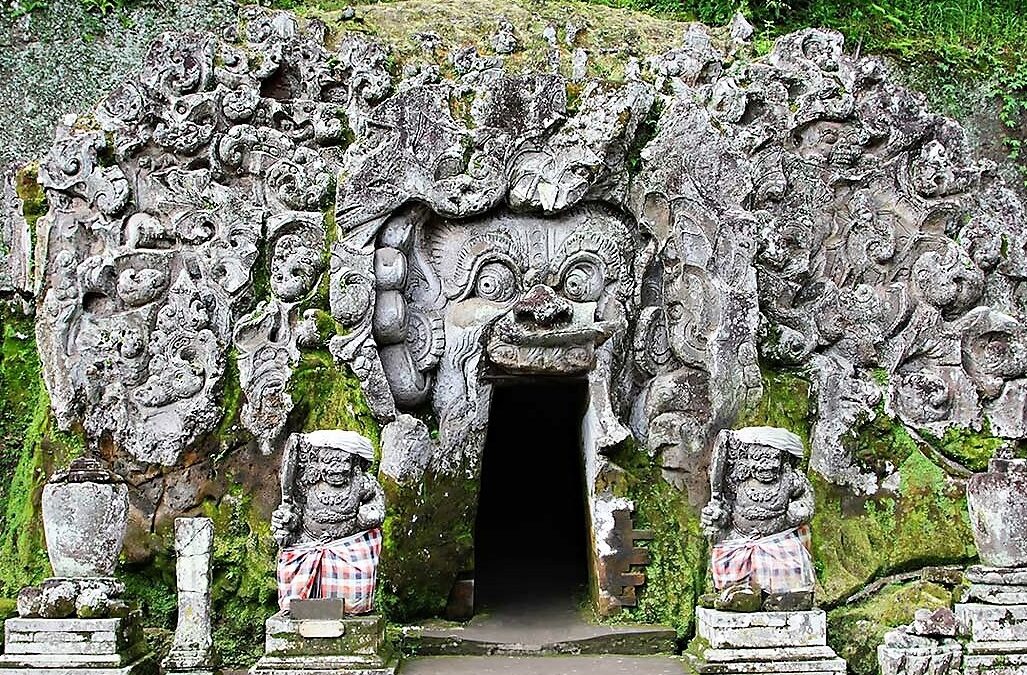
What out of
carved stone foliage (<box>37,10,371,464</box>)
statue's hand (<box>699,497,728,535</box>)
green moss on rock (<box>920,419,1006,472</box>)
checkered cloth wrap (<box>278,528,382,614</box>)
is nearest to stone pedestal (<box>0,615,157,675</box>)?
checkered cloth wrap (<box>278,528,382,614</box>)

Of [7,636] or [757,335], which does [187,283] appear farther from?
[757,335]

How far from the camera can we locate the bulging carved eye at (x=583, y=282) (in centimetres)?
1060

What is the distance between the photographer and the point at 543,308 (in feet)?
33.2

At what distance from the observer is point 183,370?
396 inches

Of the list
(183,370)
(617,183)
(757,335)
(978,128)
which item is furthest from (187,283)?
(978,128)

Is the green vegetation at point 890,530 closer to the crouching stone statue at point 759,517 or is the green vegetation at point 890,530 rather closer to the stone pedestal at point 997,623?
the crouching stone statue at point 759,517

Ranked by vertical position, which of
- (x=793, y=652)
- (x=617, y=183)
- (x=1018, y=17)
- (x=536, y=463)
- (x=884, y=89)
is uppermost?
(x=1018, y=17)

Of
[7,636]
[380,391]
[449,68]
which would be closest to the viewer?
[7,636]

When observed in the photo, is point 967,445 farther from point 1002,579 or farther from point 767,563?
point 767,563

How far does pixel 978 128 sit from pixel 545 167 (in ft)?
21.1

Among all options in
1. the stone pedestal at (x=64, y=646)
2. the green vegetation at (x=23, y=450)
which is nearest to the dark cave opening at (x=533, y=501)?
the stone pedestal at (x=64, y=646)

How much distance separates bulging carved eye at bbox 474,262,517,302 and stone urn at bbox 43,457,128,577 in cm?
367

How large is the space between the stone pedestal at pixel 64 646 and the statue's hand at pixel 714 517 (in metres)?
3.99

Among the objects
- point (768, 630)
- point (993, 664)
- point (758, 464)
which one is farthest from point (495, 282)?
point (993, 664)
